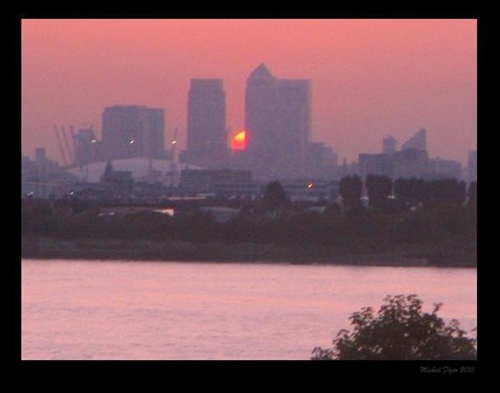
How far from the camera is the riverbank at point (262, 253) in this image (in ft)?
37.5

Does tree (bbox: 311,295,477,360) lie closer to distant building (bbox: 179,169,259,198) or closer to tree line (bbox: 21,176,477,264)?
→ distant building (bbox: 179,169,259,198)

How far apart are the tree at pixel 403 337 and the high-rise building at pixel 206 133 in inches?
117

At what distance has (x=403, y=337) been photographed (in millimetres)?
3703

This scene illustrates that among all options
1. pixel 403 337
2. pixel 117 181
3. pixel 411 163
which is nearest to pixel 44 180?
pixel 117 181

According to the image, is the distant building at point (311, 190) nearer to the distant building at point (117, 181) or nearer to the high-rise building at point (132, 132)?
the high-rise building at point (132, 132)

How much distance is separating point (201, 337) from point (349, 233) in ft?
6.40

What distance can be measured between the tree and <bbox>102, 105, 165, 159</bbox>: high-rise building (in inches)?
65.4

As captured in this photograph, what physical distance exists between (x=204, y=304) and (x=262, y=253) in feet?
2.69

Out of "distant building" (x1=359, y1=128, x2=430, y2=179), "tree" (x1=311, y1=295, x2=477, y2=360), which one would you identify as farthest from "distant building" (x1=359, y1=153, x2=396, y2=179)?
"tree" (x1=311, y1=295, x2=477, y2=360)

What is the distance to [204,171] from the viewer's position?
6.94m

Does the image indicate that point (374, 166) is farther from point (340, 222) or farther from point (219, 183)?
point (340, 222)

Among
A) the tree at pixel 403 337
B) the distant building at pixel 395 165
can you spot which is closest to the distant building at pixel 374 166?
the distant building at pixel 395 165
